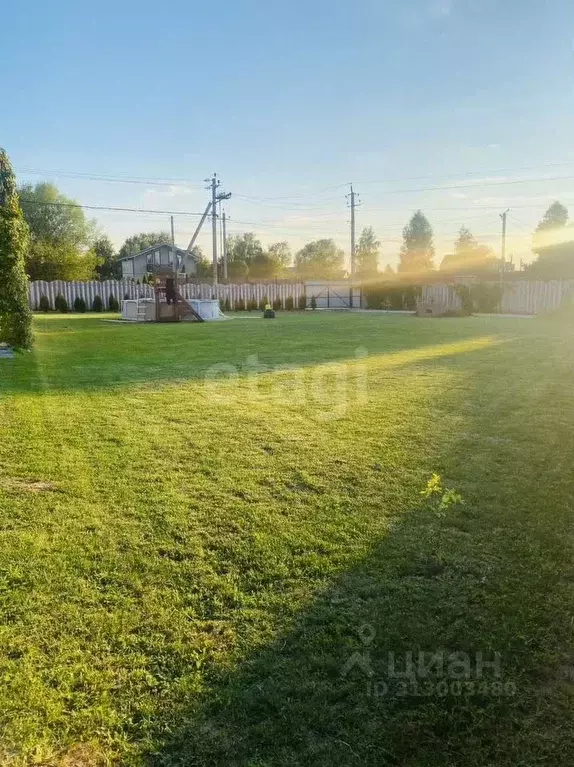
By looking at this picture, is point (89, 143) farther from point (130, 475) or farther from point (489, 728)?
point (489, 728)

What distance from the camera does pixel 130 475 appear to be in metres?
3.13

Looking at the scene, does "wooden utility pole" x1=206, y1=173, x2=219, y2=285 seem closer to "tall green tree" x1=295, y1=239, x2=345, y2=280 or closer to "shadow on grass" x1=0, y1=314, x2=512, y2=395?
"shadow on grass" x1=0, y1=314, x2=512, y2=395

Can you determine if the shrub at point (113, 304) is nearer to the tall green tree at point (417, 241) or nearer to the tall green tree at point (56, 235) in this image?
the tall green tree at point (56, 235)

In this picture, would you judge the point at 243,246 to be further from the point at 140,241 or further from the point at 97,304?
the point at 97,304

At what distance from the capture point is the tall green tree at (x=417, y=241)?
5947cm

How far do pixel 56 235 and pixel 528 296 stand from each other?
1560 inches

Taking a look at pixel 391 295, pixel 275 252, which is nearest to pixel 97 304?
pixel 391 295

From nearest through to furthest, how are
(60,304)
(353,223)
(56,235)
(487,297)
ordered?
1. (487,297)
2. (60,304)
3. (353,223)
4. (56,235)

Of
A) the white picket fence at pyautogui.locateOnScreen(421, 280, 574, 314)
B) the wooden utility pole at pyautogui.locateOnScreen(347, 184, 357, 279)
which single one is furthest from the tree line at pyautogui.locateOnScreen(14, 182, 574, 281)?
the white picket fence at pyautogui.locateOnScreen(421, 280, 574, 314)

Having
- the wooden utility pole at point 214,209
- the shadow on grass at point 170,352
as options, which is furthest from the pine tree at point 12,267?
the wooden utility pole at point 214,209

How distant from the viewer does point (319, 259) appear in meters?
64.3

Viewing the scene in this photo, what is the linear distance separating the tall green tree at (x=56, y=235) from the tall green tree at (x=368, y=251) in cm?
2842

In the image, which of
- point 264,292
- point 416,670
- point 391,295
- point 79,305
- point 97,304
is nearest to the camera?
point 416,670

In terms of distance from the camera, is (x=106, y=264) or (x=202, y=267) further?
(x=106, y=264)
